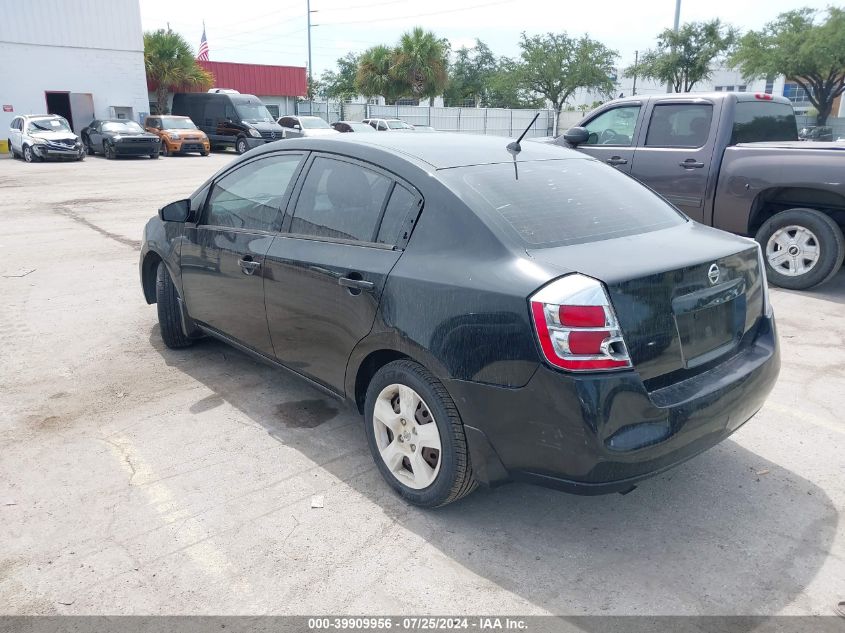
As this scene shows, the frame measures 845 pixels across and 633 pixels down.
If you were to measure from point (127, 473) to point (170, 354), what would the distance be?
6.02 feet

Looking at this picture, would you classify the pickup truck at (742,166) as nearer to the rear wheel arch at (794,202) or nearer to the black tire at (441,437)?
the rear wheel arch at (794,202)

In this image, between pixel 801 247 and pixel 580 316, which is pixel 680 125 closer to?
pixel 801 247

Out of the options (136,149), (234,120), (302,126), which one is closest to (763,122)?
(302,126)

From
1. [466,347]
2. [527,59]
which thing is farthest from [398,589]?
[527,59]

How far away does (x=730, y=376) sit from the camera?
3.02m

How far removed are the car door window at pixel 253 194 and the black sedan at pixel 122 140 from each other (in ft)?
78.6

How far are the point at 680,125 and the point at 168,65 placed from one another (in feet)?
112

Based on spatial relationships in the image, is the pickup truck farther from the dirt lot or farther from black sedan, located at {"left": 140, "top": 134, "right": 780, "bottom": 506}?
black sedan, located at {"left": 140, "top": 134, "right": 780, "bottom": 506}

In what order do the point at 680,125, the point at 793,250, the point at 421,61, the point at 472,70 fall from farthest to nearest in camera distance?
1. the point at 472,70
2. the point at 421,61
3. the point at 680,125
4. the point at 793,250

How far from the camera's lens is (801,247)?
6.95 meters

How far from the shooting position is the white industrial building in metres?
29.5

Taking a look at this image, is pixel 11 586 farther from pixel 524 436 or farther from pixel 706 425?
pixel 706 425

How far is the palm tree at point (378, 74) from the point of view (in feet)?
151

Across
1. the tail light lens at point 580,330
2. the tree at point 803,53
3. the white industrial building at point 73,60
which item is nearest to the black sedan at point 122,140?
the white industrial building at point 73,60
